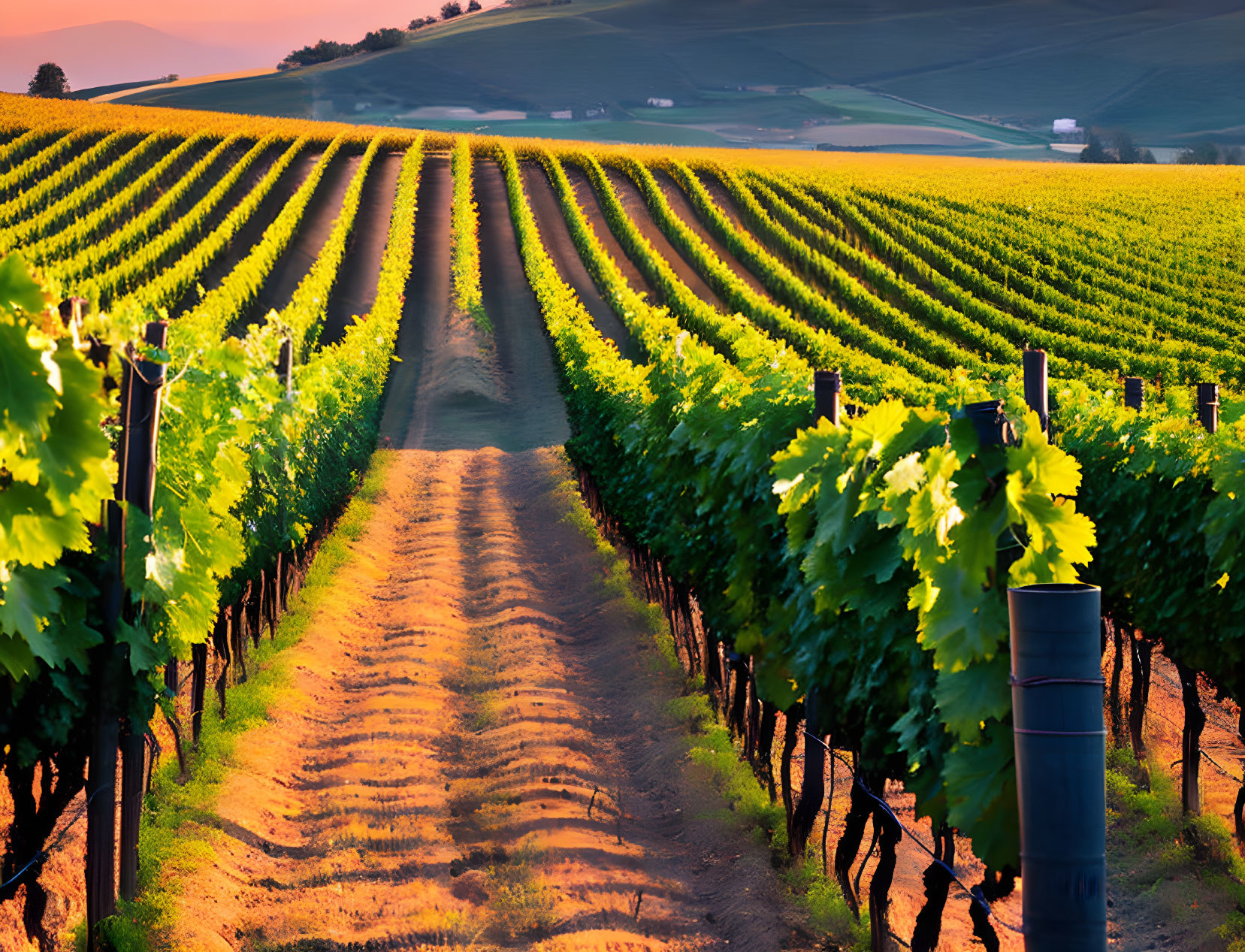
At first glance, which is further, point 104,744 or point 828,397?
point 828,397

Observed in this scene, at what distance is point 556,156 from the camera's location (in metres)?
67.7

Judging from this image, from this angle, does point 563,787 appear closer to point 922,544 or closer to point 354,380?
point 922,544

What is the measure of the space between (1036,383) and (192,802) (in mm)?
6172

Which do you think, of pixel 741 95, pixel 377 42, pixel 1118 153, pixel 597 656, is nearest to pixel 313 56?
pixel 377 42

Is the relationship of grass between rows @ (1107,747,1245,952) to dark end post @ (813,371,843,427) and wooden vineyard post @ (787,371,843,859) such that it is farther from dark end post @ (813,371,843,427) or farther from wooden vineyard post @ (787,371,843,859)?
dark end post @ (813,371,843,427)

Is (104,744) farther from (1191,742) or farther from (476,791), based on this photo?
(1191,742)

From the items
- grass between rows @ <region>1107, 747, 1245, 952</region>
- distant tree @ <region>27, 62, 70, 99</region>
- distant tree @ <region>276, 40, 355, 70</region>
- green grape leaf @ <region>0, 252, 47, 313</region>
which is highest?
distant tree @ <region>276, 40, 355, 70</region>

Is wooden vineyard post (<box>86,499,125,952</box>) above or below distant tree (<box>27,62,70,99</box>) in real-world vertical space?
below

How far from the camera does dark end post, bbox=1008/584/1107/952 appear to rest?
305cm

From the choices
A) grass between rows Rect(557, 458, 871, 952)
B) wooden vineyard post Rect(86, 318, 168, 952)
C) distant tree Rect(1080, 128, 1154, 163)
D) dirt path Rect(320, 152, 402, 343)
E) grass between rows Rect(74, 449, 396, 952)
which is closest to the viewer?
wooden vineyard post Rect(86, 318, 168, 952)

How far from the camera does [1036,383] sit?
16.3ft

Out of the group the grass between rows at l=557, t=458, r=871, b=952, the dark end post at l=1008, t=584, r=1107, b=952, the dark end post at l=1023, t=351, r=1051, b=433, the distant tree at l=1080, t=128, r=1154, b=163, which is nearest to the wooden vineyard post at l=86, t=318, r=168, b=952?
the grass between rows at l=557, t=458, r=871, b=952

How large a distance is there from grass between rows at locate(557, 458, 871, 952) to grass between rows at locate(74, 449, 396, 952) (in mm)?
3502

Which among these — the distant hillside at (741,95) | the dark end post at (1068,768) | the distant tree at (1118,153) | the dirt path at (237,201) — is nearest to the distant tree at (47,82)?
the distant hillside at (741,95)
